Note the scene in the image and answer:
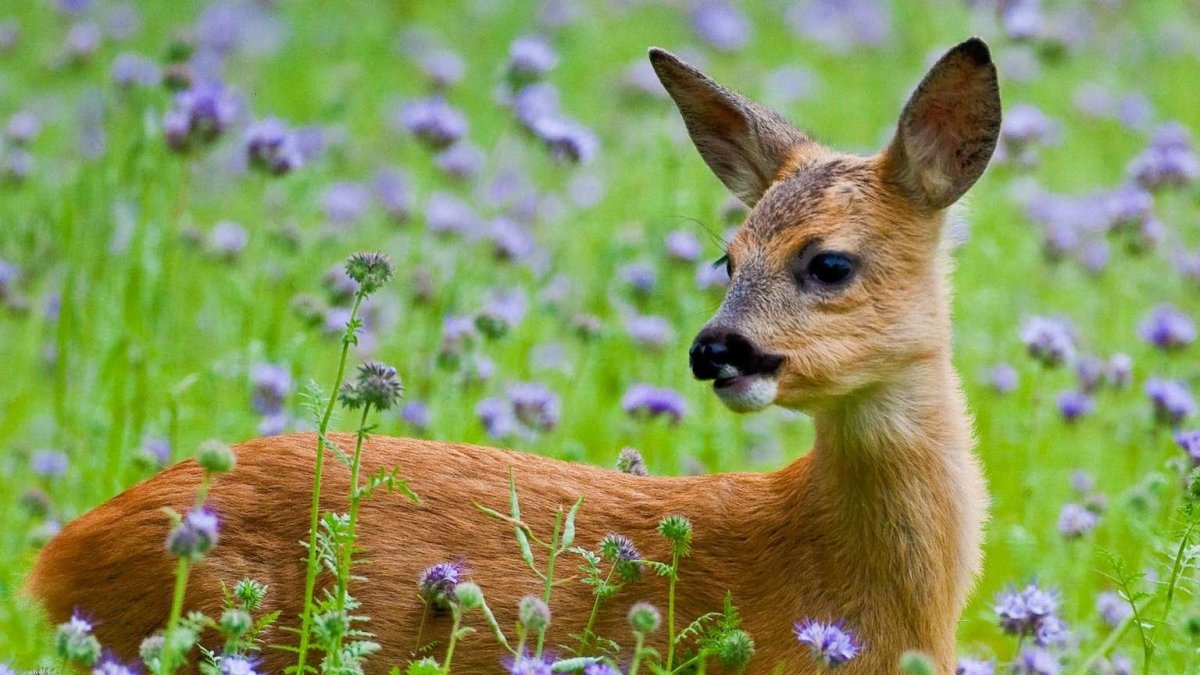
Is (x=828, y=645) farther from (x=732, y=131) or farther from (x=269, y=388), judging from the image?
(x=269, y=388)

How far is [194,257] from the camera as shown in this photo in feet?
25.6

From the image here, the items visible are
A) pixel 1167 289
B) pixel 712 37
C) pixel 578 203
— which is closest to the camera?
pixel 1167 289

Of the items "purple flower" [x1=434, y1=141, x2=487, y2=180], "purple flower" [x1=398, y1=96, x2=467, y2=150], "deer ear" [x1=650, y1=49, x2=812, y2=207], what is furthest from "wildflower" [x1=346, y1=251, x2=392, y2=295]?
"purple flower" [x1=434, y1=141, x2=487, y2=180]

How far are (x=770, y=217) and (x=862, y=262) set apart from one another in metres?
0.25

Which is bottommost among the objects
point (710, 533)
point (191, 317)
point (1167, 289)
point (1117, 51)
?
A: point (710, 533)

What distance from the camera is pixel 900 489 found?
15.1ft

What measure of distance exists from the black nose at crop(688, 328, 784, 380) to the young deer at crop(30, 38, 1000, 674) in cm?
5

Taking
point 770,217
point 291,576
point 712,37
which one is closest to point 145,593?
point 291,576

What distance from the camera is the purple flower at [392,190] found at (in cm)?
852

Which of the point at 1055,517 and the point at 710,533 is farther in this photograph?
the point at 1055,517

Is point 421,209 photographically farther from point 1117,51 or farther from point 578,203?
point 1117,51

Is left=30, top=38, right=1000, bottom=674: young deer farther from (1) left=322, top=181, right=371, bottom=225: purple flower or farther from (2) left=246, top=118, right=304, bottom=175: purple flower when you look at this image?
(1) left=322, top=181, right=371, bottom=225: purple flower

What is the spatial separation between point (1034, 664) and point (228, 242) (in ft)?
12.4

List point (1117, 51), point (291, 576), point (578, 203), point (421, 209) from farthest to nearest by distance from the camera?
point (1117, 51) → point (578, 203) → point (421, 209) → point (291, 576)
